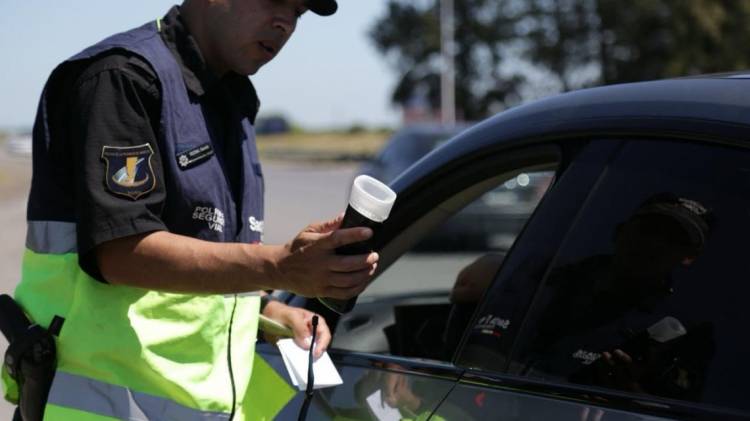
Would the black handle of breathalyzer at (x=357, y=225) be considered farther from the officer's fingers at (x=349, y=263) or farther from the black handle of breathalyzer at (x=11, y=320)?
the black handle of breathalyzer at (x=11, y=320)

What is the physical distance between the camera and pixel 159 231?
1.78 meters

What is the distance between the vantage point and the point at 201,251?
5.77ft

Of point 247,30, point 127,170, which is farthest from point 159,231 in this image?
point 247,30

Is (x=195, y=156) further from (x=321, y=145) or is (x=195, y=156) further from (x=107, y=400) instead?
(x=321, y=145)

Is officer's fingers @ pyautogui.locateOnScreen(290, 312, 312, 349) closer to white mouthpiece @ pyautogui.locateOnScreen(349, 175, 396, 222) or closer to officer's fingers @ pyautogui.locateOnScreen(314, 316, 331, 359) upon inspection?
officer's fingers @ pyautogui.locateOnScreen(314, 316, 331, 359)

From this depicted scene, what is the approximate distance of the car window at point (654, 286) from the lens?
5.48ft

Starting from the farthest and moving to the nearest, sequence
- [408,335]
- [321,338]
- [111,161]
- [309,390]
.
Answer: [408,335]
[321,338]
[309,390]
[111,161]

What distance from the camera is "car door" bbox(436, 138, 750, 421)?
5.49 feet

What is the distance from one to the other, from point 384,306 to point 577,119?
4.33 ft

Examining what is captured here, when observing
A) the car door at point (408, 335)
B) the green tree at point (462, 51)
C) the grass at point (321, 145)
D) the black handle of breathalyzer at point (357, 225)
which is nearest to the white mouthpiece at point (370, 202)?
the black handle of breathalyzer at point (357, 225)

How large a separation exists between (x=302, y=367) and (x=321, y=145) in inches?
2446

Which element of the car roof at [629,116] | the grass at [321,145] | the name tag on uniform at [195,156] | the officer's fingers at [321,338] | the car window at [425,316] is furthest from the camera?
the grass at [321,145]

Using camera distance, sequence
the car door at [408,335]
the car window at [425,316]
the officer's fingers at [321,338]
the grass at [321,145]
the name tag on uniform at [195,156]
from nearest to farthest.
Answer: the name tag on uniform at [195,156], the car door at [408,335], the officer's fingers at [321,338], the car window at [425,316], the grass at [321,145]

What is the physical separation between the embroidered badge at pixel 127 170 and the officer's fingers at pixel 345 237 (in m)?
0.37
